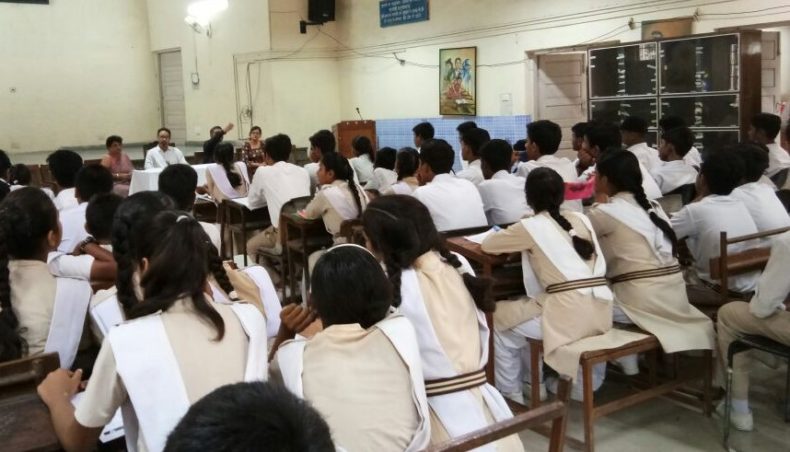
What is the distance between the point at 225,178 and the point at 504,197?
Result: 2628 mm

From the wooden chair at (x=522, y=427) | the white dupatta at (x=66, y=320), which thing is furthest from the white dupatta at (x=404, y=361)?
the white dupatta at (x=66, y=320)

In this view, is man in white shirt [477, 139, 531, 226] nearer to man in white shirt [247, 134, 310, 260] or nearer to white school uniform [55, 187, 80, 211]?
man in white shirt [247, 134, 310, 260]

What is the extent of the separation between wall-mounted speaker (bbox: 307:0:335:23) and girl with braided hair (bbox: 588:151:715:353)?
7.75 meters

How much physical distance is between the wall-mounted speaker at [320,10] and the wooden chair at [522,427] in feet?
30.8

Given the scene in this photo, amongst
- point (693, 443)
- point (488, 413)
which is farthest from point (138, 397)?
point (693, 443)

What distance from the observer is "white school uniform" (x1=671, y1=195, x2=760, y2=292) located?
11.1 feet

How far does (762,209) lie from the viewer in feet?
11.4

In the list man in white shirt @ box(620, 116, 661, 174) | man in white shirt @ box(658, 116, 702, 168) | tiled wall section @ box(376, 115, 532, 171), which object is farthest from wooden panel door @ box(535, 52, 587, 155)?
man in white shirt @ box(620, 116, 661, 174)

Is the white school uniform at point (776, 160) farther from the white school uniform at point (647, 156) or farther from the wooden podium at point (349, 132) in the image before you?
the wooden podium at point (349, 132)

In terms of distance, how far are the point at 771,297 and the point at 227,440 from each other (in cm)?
237

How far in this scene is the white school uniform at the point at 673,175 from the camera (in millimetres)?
4652

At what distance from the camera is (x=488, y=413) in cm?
202

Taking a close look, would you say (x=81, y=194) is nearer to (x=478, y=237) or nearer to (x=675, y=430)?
(x=478, y=237)

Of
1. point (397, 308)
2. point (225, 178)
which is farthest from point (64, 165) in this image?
point (397, 308)
